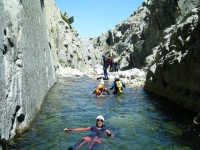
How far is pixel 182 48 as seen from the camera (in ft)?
53.4

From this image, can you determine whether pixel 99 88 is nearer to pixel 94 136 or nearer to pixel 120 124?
pixel 120 124

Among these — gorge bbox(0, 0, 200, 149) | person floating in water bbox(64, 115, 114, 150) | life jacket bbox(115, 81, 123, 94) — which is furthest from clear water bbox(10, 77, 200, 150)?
life jacket bbox(115, 81, 123, 94)

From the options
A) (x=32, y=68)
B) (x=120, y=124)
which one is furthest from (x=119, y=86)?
(x=32, y=68)

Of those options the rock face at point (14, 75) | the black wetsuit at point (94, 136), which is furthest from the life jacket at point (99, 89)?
the black wetsuit at point (94, 136)

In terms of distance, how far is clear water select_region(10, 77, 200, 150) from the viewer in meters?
9.35

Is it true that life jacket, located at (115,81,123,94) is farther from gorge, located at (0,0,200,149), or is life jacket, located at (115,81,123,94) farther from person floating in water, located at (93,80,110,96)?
gorge, located at (0,0,200,149)

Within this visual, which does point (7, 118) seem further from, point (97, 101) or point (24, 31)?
point (97, 101)

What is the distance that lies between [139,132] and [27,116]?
5.11m

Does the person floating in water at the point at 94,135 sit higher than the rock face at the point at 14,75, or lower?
lower

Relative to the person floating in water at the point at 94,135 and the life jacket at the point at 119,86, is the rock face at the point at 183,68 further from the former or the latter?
the person floating in water at the point at 94,135

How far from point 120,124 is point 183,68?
545 centimetres

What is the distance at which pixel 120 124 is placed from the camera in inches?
487

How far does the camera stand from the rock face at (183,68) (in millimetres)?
13156

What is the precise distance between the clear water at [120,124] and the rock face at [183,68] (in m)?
0.81
